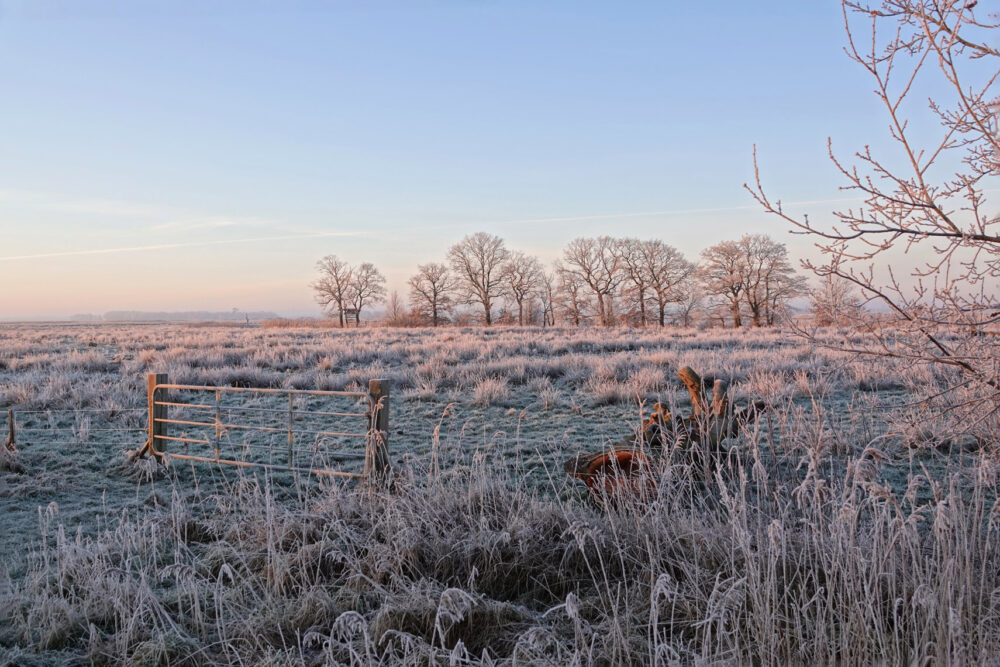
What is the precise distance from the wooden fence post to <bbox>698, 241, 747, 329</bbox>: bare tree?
139ft

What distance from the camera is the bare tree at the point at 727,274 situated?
46.4m

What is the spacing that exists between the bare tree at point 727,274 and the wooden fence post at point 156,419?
1663 inches

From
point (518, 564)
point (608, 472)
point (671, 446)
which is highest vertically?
point (671, 446)

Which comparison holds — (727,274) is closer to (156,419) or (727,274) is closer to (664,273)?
(664,273)

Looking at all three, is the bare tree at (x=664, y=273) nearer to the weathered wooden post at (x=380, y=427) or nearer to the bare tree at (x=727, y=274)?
the bare tree at (x=727, y=274)

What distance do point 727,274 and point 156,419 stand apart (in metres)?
44.1

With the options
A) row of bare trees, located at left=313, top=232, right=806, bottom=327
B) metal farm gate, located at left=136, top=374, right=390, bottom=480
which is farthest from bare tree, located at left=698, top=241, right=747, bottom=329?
metal farm gate, located at left=136, top=374, right=390, bottom=480

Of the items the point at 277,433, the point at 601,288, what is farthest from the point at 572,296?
the point at 277,433

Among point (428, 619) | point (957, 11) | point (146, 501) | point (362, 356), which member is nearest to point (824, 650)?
point (428, 619)

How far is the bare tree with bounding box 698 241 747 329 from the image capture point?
1826 inches

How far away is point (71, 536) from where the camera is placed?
17.9ft

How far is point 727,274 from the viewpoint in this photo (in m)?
47.1

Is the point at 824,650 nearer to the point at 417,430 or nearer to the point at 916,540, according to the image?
the point at 916,540

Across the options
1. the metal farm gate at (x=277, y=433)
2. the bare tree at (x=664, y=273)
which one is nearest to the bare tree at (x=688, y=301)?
the bare tree at (x=664, y=273)
